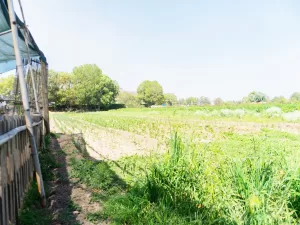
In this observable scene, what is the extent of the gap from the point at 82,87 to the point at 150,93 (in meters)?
36.3

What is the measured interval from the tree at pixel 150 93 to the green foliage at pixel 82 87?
27.6 metres

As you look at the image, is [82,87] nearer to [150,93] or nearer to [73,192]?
[150,93]

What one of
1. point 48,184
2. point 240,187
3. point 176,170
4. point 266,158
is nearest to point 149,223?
point 176,170

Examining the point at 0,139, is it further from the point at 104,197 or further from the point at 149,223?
the point at 104,197

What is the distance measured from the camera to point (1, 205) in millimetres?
1848

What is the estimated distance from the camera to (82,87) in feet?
194

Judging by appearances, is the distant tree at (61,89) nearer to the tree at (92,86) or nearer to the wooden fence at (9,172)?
the tree at (92,86)

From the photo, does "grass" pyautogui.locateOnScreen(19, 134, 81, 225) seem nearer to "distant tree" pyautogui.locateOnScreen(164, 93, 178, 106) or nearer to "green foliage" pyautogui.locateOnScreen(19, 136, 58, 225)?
"green foliage" pyautogui.locateOnScreen(19, 136, 58, 225)

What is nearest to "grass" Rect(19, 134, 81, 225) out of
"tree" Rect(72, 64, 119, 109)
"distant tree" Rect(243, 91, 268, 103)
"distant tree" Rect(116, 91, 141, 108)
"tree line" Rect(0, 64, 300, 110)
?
"tree line" Rect(0, 64, 300, 110)

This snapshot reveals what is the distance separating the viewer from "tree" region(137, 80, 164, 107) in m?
91.6

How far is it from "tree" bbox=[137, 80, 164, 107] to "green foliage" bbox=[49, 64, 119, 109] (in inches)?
1087

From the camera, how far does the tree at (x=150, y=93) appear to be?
91625mm

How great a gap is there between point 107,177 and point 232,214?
6.79 feet

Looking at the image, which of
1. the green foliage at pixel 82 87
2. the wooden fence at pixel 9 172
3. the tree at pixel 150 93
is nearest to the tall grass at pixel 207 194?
the wooden fence at pixel 9 172
